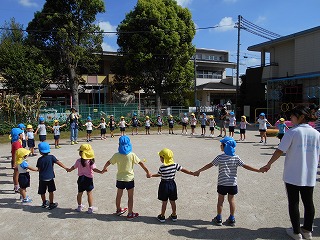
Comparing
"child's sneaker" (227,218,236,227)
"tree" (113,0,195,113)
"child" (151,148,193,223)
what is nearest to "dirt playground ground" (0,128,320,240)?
"child's sneaker" (227,218,236,227)

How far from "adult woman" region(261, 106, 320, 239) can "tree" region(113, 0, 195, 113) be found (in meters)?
21.9

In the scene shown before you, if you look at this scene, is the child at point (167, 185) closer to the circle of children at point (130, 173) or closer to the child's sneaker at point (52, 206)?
the circle of children at point (130, 173)

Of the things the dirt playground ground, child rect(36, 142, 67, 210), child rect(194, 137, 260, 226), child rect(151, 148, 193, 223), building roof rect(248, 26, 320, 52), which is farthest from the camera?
building roof rect(248, 26, 320, 52)

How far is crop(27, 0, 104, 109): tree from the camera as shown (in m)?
22.2

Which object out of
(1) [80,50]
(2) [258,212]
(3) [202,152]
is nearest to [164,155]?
(2) [258,212]

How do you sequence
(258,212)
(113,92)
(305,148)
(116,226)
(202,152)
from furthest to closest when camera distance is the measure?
(113,92) < (202,152) < (258,212) < (116,226) < (305,148)

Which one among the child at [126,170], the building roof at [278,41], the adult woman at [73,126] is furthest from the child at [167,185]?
the building roof at [278,41]

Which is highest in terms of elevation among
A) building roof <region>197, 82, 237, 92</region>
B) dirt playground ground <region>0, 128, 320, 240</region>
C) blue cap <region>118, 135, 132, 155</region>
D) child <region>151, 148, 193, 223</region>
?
building roof <region>197, 82, 237, 92</region>

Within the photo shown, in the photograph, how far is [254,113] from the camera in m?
28.2

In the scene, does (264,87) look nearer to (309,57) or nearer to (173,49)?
(309,57)

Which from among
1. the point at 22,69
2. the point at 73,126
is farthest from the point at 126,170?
the point at 22,69

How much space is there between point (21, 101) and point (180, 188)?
1708 centimetres

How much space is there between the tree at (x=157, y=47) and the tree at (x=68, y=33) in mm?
3086

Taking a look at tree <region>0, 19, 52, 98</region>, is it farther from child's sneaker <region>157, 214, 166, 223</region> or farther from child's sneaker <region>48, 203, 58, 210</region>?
child's sneaker <region>157, 214, 166, 223</region>
